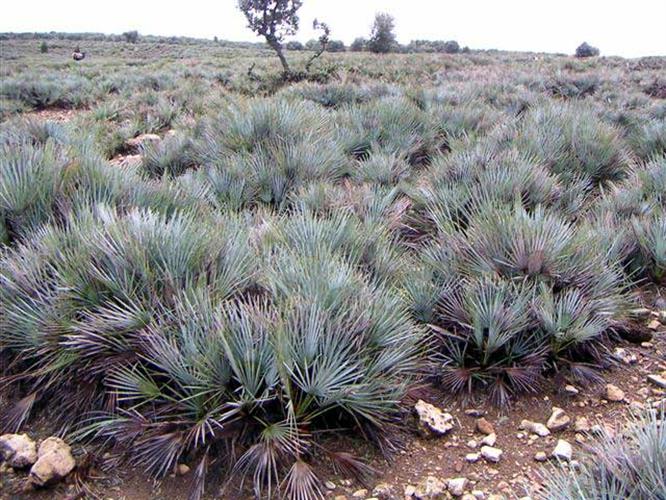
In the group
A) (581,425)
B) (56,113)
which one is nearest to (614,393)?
(581,425)

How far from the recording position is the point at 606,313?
115 inches

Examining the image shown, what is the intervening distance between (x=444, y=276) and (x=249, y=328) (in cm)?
143

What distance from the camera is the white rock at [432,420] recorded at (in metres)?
2.44

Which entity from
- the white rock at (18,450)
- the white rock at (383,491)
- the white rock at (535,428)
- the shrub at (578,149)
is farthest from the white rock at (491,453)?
the shrub at (578,149)

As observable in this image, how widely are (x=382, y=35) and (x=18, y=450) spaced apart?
4423cm

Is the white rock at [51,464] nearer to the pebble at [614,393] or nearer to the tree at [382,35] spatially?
the pebble at [614,393]

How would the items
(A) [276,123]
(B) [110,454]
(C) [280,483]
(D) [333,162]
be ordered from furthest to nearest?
(A) [276,123] → (D) [333,162] → (B) [110,454] → (C) [280,483]

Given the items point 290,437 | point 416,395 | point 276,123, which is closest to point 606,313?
point 416,395

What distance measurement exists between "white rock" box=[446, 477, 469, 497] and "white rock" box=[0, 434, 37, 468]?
168 cm

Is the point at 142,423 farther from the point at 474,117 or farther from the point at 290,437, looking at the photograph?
the point at 474,117

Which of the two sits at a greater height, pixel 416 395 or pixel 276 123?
pixel 276 123

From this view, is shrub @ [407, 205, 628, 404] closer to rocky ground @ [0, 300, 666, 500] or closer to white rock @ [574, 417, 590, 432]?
rocky ground @ [0, 300, 666, 500]

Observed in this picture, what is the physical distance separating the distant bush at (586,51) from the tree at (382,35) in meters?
13.7

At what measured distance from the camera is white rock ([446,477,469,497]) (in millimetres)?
2123
